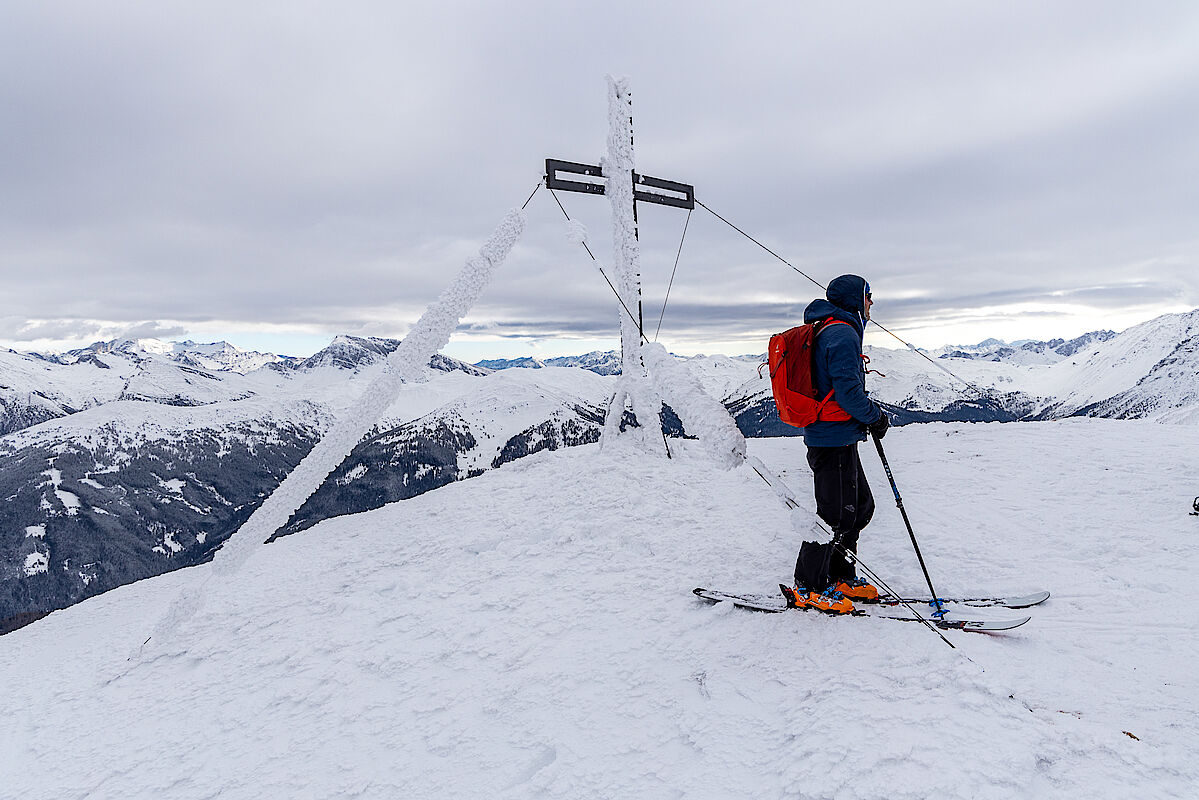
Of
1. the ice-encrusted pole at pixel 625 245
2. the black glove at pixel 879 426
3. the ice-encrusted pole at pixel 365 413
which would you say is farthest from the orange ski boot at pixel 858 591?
the ice-encrusted pole at pixel 625 245

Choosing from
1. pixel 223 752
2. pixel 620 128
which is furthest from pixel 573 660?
pixel 620 128

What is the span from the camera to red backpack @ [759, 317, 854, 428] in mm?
5633

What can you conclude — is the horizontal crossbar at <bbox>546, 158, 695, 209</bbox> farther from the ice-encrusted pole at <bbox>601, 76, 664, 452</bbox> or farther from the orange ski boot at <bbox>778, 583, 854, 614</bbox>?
the orange ski boot at <bbox>778, 583, 854, 614</bbox>

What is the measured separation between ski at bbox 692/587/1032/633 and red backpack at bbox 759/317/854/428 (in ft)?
6.34

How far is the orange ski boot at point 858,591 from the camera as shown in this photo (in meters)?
5.73

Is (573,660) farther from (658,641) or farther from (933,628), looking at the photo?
(933,628)

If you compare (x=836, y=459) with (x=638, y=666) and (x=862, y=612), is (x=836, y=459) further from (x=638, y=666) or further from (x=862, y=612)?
(x=638, y=666)

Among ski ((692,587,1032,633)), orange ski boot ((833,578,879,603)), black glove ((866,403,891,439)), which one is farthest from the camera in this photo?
orange ski boot ((833,578,879,603))

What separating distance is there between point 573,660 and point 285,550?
6930mm

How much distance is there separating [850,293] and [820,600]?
3177 millimetres

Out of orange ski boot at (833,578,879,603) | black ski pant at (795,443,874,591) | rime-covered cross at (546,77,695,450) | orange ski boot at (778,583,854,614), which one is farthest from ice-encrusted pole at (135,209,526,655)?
orange ski boot at (833,578,879,603)

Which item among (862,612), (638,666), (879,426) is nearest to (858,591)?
(862,612)

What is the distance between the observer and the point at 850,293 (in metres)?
5.79

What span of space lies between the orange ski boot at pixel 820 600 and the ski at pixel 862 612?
65 millimetres
